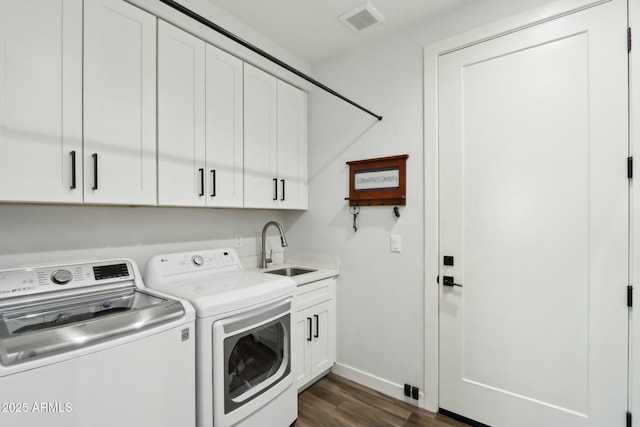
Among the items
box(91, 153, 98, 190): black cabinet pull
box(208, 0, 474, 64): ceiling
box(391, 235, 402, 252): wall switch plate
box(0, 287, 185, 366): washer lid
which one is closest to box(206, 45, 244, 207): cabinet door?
box(208, 0, 474, 64): ceiling

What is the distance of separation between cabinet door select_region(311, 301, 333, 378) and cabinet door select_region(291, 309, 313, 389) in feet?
0.16

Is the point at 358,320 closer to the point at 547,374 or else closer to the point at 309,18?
the point at 547,374

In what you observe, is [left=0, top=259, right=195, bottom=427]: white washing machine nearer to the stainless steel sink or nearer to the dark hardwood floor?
the dark hardwood floor

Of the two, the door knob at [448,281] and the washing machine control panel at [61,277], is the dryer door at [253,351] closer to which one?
the washing machine control panel at [61,277]

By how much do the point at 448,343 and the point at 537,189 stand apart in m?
1.11

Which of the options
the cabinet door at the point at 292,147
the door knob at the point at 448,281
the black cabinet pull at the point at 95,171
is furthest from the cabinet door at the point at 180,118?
the door knob at the point at 448,281

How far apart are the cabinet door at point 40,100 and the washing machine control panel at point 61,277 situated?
364mm

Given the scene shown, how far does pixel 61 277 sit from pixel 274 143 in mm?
1584

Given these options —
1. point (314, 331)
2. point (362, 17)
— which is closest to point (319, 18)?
point (362, 17)

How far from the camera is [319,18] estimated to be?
211 centimetres

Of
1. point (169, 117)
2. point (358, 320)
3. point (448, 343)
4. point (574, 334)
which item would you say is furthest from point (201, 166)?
point (574, 334)

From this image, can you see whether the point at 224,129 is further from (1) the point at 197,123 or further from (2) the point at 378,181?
(2) the point at 378,181

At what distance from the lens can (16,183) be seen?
4.10 feet

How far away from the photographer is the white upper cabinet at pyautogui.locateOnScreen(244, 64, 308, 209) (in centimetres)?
223
